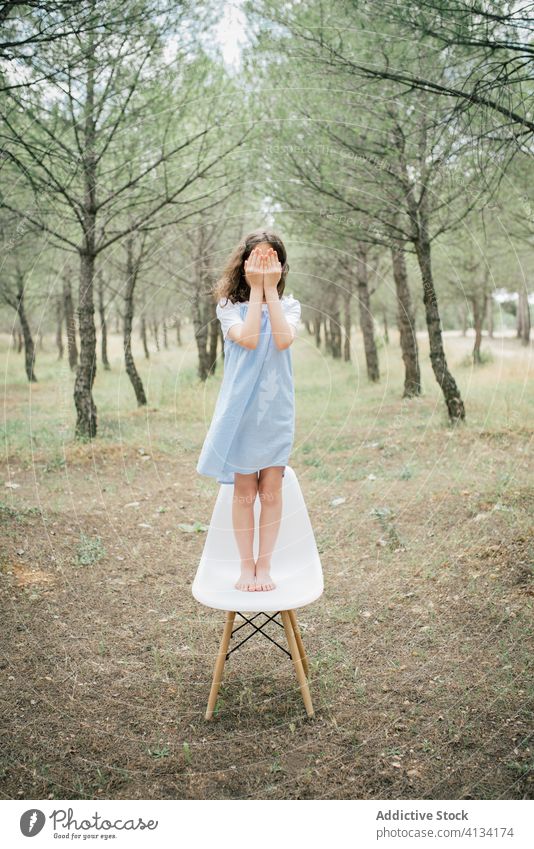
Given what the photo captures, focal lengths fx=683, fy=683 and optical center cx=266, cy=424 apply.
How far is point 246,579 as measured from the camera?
10.9ft

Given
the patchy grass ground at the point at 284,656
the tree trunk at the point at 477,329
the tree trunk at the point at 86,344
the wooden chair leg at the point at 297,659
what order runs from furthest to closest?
1. the tree trunk at the point at 477,329
2. the tree trunk at the point at 86,344
3. the wooden chair leg at the point at 297,659
4. the patchy grass ground at the point at 284,656

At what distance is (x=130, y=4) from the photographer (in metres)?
6.02

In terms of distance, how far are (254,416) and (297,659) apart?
1178mm

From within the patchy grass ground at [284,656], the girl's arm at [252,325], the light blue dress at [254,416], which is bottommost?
the patchy grass ground at [284,656]

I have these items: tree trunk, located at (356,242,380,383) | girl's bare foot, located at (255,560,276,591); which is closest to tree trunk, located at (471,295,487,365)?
tree trunk, located at (356,242,380,383)

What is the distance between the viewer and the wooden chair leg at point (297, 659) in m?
3.25

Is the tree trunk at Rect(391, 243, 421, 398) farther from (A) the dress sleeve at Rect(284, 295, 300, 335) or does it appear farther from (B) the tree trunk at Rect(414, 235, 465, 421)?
(A) the dress sleeve at Rect(284, 295, 300, 335)

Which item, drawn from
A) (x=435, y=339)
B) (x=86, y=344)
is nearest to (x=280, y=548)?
(x=435, y=339)

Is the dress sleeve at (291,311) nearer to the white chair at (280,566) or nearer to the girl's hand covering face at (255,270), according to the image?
the girl's hand covering face at (255,270)

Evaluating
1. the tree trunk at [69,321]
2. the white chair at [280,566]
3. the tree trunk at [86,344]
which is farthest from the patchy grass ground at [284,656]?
the tree trunk at [69,321]

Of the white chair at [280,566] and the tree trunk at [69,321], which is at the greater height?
the tree trunk at [69,321]

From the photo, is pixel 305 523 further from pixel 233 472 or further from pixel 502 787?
pixel 502 787

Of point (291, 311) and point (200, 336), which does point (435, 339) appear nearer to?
point (291, 311)

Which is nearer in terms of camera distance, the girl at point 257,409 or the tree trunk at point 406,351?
the girl at point 257,409
